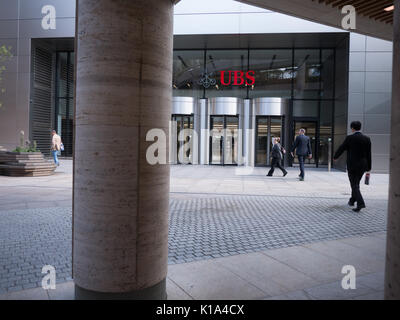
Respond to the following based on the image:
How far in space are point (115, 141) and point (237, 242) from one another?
3.06m

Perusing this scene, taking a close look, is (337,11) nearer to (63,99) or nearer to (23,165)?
(23,165)

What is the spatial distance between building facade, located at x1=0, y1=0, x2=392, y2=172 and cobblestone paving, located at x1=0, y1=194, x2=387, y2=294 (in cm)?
1237

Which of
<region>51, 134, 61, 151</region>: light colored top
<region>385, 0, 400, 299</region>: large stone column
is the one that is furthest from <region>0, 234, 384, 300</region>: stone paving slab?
<region>51, 134, 61, 151</region>: light colored top

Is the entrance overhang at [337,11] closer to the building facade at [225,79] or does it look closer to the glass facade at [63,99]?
the building facade at [225,79]

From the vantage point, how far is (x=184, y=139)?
22.0 meters

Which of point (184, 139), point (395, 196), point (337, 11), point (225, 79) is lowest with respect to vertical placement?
point (395, 196)

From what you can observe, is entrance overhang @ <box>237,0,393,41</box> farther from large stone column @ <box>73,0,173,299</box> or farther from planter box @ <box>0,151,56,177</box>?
planter box @ <box>0,151,56,177</box>

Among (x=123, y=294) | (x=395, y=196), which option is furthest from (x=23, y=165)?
(x=395, y=196)

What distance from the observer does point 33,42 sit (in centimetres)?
2125

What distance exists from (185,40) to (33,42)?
357 inches

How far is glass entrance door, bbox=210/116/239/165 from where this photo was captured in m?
21.5

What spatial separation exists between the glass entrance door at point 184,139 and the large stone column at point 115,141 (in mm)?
18853
